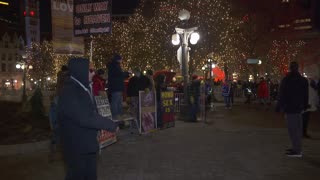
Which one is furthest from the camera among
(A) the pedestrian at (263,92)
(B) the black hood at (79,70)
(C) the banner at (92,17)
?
(A) the pedestrian at (263,92)

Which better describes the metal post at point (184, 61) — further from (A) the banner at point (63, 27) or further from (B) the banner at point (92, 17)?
(A) the banner at point (63, 27)

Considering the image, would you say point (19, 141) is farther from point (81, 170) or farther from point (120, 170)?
point (81, 170)

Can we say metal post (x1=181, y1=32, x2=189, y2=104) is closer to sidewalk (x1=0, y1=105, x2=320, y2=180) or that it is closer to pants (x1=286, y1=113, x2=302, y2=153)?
sidewalk (x1=0, y1=105, x2=320, y2=180)

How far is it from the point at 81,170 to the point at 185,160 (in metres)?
4.95

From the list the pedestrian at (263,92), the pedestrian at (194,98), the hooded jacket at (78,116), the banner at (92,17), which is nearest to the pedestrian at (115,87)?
the banner at (92,17)

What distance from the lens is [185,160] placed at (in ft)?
32.3

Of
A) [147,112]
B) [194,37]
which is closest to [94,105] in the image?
[147,112]

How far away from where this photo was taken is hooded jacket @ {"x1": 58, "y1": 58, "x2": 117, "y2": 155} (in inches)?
195

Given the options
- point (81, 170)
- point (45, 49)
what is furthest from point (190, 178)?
point (45, 49)

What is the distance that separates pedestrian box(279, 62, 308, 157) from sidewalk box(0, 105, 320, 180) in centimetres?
38

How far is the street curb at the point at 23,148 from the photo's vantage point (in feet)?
36.4

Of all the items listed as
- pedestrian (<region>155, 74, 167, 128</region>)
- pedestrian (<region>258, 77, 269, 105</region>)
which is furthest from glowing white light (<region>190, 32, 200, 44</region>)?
pedestrian (<region>258, 77, 269, 105</region>)

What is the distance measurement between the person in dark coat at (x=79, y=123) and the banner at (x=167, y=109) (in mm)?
9916

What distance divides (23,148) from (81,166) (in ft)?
22.1
